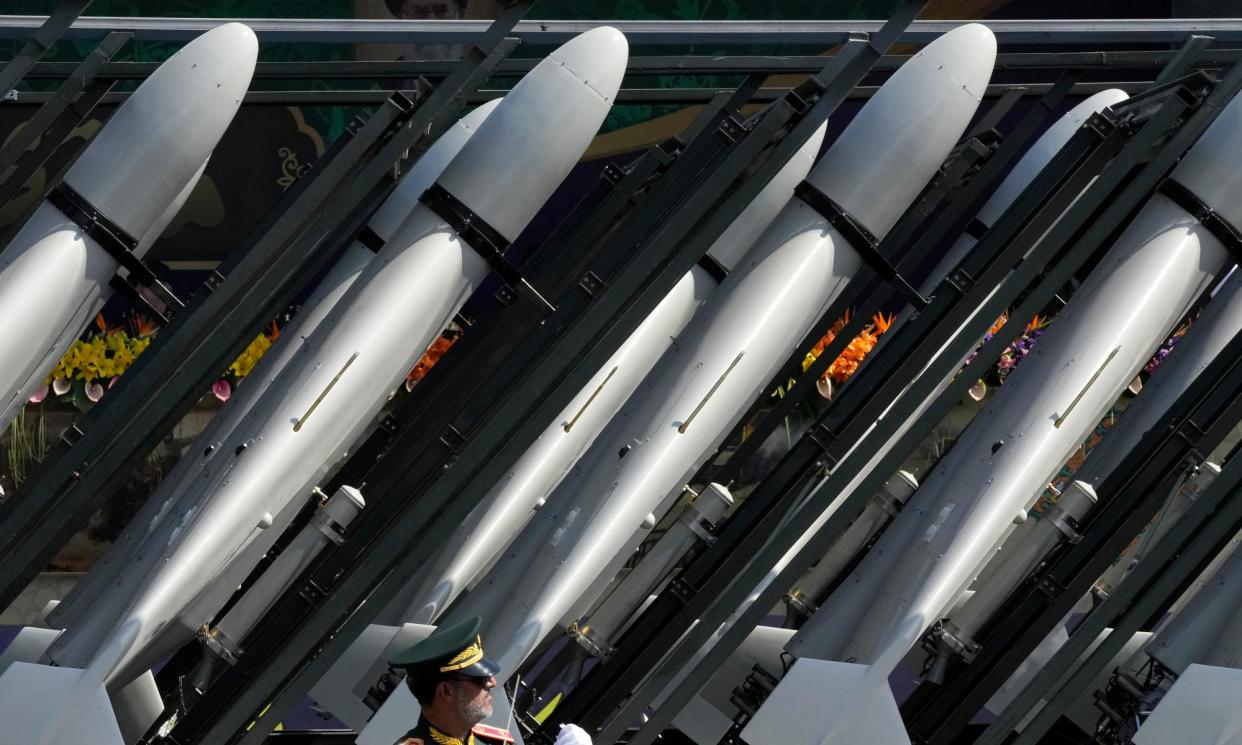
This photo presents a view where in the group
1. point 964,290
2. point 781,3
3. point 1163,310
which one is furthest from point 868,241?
point 781,3

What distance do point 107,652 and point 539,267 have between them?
99.5 inches

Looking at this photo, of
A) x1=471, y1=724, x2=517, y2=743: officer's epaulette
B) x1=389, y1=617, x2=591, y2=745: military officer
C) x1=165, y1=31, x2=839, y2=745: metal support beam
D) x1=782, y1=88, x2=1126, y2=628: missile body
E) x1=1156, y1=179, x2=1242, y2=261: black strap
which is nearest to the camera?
x1=389, y1=617, x2=591, y2=745: military officer

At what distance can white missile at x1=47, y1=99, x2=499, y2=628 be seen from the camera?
7.50 m

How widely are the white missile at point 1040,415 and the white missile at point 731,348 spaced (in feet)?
2.56

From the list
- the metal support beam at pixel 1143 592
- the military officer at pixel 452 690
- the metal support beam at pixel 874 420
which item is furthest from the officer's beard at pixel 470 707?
the metal support beam at pixel 1143 592

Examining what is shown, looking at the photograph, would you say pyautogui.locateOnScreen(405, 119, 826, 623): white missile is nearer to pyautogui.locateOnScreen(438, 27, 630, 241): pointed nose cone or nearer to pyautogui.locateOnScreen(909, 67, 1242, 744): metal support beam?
pyautogui.locateOnScreen(438, 27, 630, 241): pointed nose cone

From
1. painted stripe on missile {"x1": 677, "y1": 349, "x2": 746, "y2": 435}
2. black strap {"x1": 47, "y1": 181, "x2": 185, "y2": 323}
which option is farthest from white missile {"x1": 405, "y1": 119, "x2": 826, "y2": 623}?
black strap {"x1": 47, "y1": 181, "x2": 185, "y2": 323}

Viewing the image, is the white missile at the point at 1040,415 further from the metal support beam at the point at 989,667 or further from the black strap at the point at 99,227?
the black strap at the point at 99,227

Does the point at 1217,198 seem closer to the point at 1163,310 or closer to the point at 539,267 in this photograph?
the point at 1163,310

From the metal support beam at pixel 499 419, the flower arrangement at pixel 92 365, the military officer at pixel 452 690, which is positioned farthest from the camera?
the flower arrangement at pixel 92 365

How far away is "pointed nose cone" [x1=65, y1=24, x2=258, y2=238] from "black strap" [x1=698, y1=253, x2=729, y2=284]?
1.96 m

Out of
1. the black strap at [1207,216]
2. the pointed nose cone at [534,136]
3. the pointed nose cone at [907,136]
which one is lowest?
the pointed nose cone at [534,136]

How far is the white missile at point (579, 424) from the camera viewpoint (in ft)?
→ 26.1

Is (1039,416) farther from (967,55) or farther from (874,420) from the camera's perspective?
(967,55)
